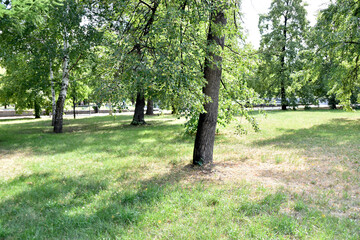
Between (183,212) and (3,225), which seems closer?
(3,225)

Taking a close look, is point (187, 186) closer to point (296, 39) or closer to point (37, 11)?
point (37, 11)

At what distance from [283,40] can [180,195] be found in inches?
1252

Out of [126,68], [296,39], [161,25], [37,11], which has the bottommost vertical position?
[126,68]

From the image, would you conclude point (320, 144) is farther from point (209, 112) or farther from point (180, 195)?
point (180, 195)

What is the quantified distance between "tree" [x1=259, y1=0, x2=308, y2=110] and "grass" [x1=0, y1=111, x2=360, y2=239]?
24423mm

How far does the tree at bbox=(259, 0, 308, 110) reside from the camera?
31.3 metres

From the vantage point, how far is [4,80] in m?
24.2

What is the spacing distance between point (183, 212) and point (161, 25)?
3.47 m

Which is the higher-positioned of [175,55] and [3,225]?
[175,55]

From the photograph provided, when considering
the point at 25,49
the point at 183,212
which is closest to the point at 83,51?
the point at 25,49

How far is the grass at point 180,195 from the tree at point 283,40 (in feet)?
80.1

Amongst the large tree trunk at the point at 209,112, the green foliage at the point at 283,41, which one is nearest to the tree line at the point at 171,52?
the large tree trunk at the point at 209,112

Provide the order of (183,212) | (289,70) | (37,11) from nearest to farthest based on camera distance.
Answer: (183,212), (37,11), (289,70)

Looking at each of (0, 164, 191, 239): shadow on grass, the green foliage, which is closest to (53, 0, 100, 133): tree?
(0, 164, 191, 239): shadow on grass
